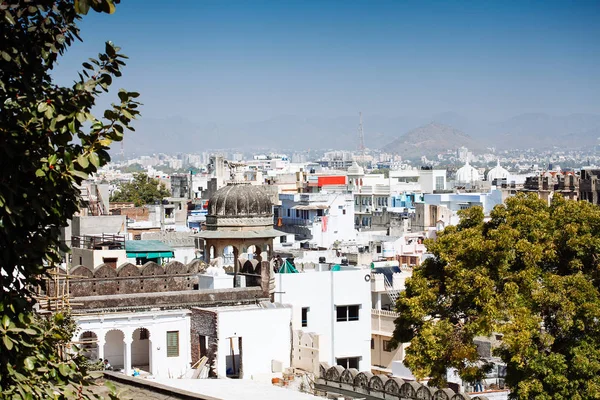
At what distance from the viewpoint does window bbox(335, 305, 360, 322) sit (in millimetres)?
26922

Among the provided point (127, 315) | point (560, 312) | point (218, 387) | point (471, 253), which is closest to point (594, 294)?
point (560, 312)

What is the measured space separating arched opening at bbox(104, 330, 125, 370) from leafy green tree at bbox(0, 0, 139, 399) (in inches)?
575

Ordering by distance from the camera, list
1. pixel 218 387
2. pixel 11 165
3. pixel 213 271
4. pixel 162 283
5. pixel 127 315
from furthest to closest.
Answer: pixel 213 271
pixel 162 283
pixel 127 315
pixel 218 387
pixel 11 165

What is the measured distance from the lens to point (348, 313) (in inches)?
1064

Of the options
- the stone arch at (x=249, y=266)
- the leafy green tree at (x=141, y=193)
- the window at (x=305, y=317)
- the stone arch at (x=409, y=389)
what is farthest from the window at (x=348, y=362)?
the leafy green tree at (x=141, y=193)

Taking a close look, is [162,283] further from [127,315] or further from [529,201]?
[529,201]

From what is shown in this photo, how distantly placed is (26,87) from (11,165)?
1.98ft

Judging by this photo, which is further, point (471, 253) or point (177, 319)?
point (177, 319)

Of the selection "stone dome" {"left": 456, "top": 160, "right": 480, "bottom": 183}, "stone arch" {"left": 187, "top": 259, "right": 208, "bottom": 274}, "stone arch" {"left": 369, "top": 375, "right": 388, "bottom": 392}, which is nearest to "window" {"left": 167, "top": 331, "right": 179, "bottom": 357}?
"stone arch" {"left": 187, "top": 259, "right": 208, "bottom": 274}

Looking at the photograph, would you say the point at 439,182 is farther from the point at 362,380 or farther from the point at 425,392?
the point at 425,392

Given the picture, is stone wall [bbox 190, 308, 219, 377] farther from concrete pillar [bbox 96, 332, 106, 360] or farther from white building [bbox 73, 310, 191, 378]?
concrete pillar [bbox 96, 332, 106, 360]

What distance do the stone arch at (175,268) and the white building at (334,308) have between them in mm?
2171

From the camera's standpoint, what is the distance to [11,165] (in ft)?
27.8

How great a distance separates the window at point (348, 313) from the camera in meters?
26.9
